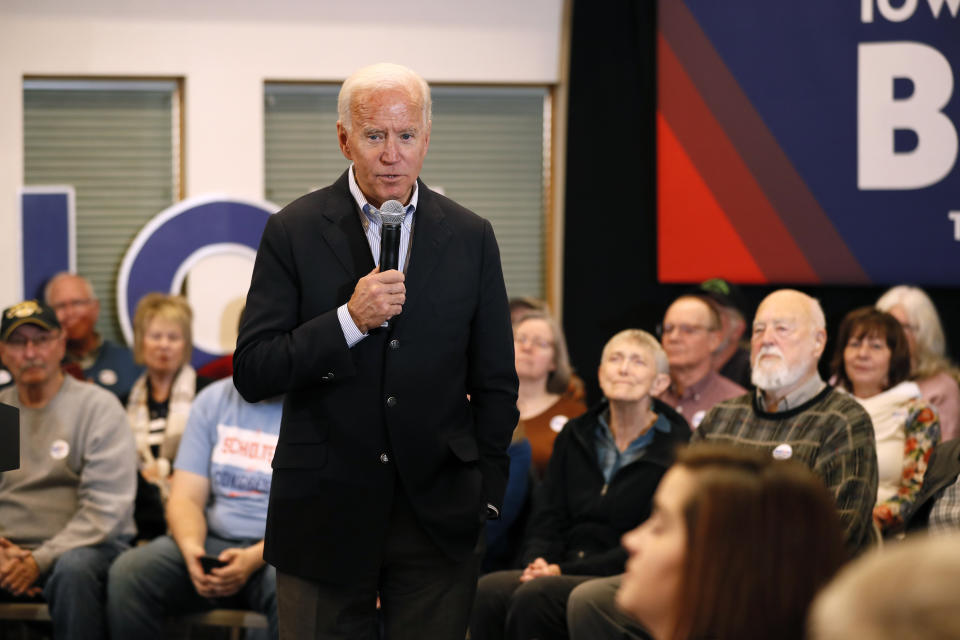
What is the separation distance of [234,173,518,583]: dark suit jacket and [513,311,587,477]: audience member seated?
2089 millimetres

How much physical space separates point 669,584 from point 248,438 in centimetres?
257

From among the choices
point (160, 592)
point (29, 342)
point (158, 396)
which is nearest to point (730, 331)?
point (158, 396)

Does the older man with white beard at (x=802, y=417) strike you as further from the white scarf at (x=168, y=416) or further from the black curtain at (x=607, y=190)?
the black curtain at (x=607, y=190)

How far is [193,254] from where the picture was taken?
5.74 metres

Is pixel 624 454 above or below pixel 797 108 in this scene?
below

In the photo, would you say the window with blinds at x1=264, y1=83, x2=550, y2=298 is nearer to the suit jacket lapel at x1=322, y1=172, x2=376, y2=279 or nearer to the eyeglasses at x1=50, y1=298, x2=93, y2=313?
the eyeglasses at x1=50, y1=298, x2=93, y2=313

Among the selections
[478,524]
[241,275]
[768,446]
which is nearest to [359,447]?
[478,524]

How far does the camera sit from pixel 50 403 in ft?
12.8

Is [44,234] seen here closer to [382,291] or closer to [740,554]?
[382,291]

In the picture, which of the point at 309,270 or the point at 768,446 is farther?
the point at 768,446

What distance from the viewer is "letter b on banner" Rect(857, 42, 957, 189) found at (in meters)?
5.53

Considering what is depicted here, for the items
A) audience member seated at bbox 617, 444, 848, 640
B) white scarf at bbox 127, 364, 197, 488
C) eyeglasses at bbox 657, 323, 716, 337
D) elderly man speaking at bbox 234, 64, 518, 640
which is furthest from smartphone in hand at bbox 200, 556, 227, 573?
audience member seated at bbox 617, 444, 848, 640

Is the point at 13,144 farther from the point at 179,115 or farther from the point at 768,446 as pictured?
the point at 768,446

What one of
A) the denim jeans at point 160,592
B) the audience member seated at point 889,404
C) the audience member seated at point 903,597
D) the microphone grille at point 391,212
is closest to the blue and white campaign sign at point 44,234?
the denim jeans at point 160,592
